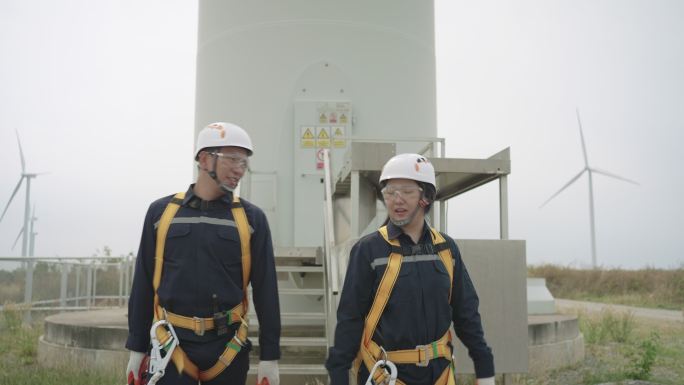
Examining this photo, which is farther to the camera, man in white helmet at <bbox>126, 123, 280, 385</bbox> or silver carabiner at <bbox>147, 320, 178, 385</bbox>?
man in white helmet at <bbox>126, 123, 280, 385</bbox>

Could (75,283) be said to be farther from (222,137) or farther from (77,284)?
(222,137)

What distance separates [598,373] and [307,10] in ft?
20.1

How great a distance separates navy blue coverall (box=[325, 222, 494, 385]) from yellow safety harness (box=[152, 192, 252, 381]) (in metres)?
0.51

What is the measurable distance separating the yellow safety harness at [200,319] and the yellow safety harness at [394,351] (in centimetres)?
64

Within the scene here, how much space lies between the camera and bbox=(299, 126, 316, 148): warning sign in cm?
915

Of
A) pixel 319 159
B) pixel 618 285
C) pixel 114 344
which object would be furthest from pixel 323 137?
pixel 618 285

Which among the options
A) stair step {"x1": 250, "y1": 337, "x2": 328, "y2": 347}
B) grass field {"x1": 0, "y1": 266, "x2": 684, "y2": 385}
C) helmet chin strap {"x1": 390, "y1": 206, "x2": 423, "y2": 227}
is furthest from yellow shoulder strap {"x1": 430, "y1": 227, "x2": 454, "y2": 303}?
grass field {"x1": 0, "y1": 266, "x2": 684, "y2": 385}

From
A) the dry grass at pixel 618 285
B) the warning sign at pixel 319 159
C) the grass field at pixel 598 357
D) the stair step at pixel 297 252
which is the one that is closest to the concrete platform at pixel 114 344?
the grass field at pixel 598 357

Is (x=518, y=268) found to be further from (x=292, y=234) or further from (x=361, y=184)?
(x=292, y=234)

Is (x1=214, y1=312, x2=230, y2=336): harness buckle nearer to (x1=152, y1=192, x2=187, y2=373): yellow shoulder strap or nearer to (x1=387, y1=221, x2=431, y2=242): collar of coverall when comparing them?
(x1=152, y1=192, x2=187, y2=373): yellow shoulder strap

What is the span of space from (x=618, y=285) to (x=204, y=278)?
25362 mm

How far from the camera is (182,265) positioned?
3221 mm

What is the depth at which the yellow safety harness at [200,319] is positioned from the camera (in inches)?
125

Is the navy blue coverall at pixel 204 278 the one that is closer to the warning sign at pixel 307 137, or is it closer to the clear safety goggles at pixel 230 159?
the clear safety goggles at pixel 230 159
